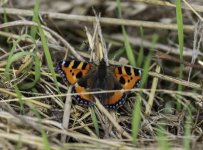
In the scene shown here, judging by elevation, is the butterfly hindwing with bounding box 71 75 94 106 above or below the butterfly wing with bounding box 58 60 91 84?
below

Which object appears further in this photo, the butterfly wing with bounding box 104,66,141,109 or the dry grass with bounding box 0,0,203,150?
the butterfly wing with bounding box 104,66,141,109

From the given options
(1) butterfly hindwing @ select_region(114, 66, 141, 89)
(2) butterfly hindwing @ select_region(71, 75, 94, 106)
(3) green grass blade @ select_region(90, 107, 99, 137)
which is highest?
(1) butterfly hindwing @ select_region(114, 66, 141, 89)

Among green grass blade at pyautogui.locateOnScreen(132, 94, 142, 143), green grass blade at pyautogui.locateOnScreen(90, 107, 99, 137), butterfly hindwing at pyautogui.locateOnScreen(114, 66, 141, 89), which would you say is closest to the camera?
green grass blade at pyautogui.locateOnScreen(132, 94, 142, 143)

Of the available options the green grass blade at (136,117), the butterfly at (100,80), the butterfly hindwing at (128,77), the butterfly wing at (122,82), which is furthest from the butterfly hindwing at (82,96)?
the green grass blade at (136,117)

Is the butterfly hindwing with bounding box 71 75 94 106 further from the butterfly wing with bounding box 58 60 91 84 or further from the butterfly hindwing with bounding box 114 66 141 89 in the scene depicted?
the butterfly hindwing with bounding box 114 66 141 89

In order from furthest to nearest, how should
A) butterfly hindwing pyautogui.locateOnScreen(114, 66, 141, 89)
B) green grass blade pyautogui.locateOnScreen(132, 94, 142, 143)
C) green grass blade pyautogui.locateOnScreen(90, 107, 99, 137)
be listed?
butterfly hindwing pyautogui.locateOnScreen(114, 66, 141, 89), green grass blade pyautogui.locateOnScreen(90, 107, 99, 137), green grass blade pyautogui.locateOnScreen(132, 94, 142, 143)

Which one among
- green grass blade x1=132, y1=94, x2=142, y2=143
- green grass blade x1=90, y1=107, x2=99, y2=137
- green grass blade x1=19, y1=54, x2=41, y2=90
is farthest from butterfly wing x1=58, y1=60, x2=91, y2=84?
green grass blade x1=132, y1=94, x2=142, y2=143
